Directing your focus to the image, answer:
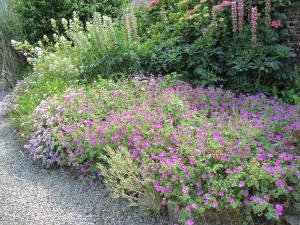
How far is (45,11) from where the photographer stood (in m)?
8.38

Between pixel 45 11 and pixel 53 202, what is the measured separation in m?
5.96

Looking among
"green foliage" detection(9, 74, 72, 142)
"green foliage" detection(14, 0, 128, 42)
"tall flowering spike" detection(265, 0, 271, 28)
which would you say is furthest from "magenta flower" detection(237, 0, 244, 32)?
"green foliage" detection(14, 0, 128, 42)

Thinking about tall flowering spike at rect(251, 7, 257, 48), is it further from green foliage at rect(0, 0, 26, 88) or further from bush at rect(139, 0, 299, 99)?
green foliage at rect(0, 0, 26, 88)

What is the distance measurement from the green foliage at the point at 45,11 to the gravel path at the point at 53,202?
15.6ft

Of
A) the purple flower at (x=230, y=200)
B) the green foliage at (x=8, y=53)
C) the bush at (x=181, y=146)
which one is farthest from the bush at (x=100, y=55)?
the purple flower at (x=230, y=200)

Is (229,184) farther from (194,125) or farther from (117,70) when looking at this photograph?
(117,70)

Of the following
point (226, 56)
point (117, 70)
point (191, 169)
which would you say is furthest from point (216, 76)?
point (191, 169)

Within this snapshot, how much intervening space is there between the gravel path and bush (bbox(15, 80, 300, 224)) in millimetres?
146

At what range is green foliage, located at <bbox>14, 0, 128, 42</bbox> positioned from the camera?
27.1ft

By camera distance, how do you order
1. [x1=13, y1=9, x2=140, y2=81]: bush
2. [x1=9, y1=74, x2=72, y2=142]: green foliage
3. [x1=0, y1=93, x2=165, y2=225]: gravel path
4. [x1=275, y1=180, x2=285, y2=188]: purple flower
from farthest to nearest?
[x1=13, y1=9, x2=140, y2=81]: bush, [x1=9, y1=74, x2=72, y2=142]: green foliage, [x1=0, y1=93, x2=165, y2=225]: gravel path, [x1=275, y1=180, x2=285, y2=188]: purple flower

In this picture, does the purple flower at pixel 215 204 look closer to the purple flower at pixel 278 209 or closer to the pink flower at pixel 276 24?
the purple flower at pixel 278 209

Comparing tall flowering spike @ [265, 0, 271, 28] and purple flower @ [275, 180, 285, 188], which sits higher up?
tall flowering spike @ [265, 0, 271, 28]

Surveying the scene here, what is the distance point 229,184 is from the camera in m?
2.76

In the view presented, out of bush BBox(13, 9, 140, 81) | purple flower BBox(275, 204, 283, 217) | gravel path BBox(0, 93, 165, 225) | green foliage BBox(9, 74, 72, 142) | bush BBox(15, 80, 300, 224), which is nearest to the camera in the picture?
purple flower BBox(275, 204, 283, 217)
